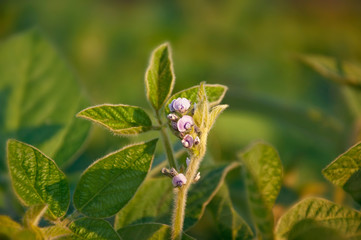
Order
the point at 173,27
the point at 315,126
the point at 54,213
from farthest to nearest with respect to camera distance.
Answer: the point at 173,27, the point at 315,126, the point at 54,213

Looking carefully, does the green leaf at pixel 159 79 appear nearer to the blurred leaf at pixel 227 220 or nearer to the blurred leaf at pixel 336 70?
the blurred leaf at pixel 227 220

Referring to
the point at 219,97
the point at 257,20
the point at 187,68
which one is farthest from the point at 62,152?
the point at 257,20

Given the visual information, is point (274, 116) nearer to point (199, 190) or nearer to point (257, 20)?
point (199, 190)

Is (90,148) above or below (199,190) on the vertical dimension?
below

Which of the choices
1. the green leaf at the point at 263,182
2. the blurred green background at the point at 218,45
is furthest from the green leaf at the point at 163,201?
the blurred green background at the point at 218,45

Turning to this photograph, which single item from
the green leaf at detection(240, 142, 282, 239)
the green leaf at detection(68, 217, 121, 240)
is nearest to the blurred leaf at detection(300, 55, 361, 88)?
the green leaf at detection(240, 142, 282, 239)

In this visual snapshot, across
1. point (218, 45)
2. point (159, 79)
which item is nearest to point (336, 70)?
point (159, 79)

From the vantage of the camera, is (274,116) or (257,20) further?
(257,20)
